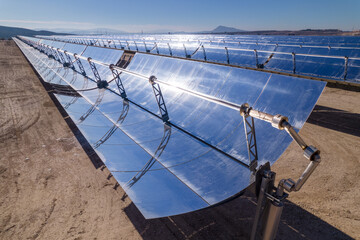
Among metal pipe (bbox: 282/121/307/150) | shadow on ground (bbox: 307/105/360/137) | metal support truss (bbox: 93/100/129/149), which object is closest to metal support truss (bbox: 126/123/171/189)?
metal support truss (bbox: 93/100/129/149)

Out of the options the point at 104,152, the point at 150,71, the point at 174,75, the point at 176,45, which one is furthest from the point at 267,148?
the point at 176,45

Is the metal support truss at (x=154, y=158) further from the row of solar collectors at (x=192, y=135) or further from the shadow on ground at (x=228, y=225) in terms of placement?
the shadow on ground at (x=228, y=225)

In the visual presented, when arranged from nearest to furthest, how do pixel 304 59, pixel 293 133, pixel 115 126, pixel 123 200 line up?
pixel 293 133
pixel 123 200
pixel 115 126
pixel 304 59

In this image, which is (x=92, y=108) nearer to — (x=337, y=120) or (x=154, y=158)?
(x=154, y=158)

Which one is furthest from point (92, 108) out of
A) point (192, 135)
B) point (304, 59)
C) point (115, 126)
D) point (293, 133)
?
point (304, 59)

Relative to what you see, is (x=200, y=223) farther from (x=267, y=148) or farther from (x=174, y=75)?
(x=174, y=75)

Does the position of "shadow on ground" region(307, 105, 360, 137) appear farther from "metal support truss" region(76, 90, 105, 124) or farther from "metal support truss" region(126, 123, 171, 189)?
"metal support truss" region(76, 90, 105, 124)
